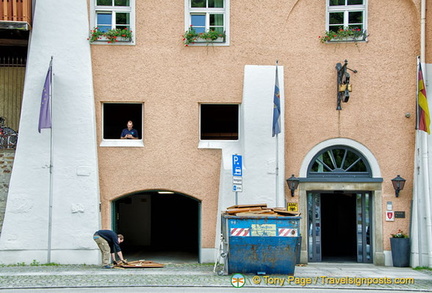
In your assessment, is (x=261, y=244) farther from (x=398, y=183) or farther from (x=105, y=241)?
(x=398, y=183)

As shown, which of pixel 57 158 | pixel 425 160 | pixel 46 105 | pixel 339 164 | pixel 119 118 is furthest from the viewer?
pixel 119 118

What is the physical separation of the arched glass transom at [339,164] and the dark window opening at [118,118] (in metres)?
5.10

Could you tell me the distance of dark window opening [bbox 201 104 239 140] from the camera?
19.1 metres

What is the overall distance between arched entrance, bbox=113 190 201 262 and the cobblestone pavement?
23.8 feet

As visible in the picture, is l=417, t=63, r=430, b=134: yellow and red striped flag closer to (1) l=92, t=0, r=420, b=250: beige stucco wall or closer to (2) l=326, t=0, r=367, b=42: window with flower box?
(1) l=92, t=0, r=420, b=250: beige stucco wall

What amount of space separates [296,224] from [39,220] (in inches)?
272

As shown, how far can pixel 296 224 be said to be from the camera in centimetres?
1441

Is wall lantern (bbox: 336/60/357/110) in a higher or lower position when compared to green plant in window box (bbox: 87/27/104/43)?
lower

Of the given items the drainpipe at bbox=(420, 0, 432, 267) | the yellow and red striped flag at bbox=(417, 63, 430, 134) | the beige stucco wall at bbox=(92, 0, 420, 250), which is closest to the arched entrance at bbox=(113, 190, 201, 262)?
the beige stucco wall at bbox=(92, 0, 420, 250)

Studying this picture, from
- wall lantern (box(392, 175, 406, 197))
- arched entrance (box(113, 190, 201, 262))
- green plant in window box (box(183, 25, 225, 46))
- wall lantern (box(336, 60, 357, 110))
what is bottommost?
arched entrance (box(113, 190, 201, 262))

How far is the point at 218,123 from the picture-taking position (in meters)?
19.2

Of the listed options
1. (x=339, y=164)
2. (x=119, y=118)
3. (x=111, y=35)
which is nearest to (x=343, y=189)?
(x=339, y=164)

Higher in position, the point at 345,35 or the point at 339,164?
the point at 345,35

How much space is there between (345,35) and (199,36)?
12.9 ft
